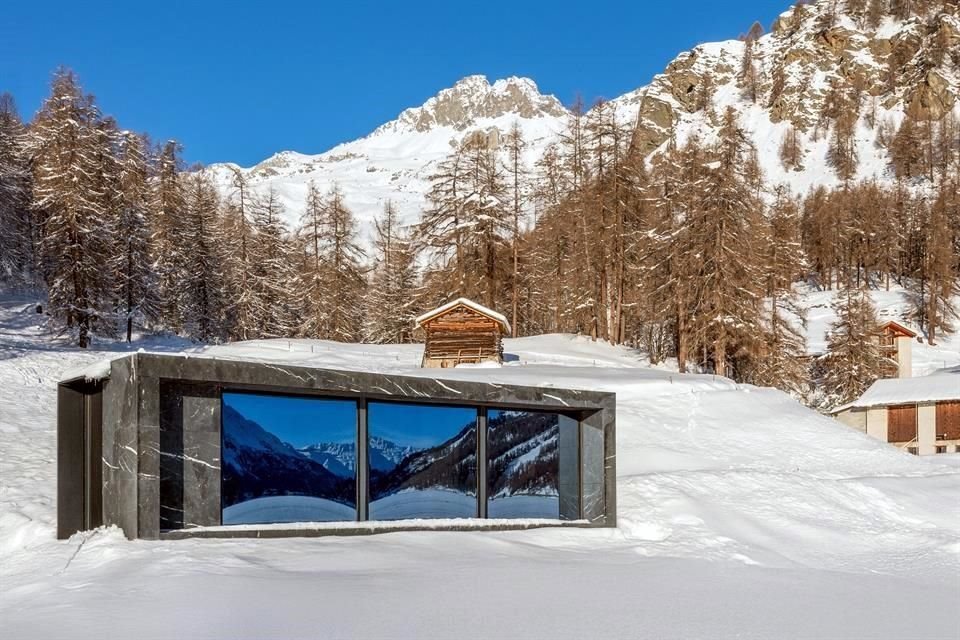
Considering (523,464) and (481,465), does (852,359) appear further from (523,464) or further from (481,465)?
(481,465)

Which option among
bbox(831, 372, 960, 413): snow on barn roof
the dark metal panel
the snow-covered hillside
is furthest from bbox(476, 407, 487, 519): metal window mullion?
the snow-covered hillside

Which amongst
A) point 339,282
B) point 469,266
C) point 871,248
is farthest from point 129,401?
point 871,248

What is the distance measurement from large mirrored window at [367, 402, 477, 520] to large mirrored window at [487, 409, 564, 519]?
35 centimetres

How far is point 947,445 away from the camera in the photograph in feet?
118

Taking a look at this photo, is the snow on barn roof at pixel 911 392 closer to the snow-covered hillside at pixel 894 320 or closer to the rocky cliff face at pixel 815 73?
the snow-covered hillside at pixel 894 320

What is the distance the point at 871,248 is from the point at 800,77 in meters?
61.0

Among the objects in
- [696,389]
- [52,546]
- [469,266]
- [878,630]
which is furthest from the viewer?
[469,266]

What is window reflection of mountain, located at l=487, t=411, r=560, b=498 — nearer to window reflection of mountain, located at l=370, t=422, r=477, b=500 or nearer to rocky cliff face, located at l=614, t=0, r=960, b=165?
window reflection of mountain, located at l=370, t=422, r=477, b=500

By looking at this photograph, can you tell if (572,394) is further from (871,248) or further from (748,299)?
(871,248)

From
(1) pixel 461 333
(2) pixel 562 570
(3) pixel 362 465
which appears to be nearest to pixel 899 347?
(1) pixel 461 333

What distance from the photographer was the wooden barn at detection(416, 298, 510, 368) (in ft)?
120

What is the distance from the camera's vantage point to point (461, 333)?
37062 mm

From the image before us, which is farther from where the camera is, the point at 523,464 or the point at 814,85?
the point at 814,85

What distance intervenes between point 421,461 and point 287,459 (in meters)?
2.05
